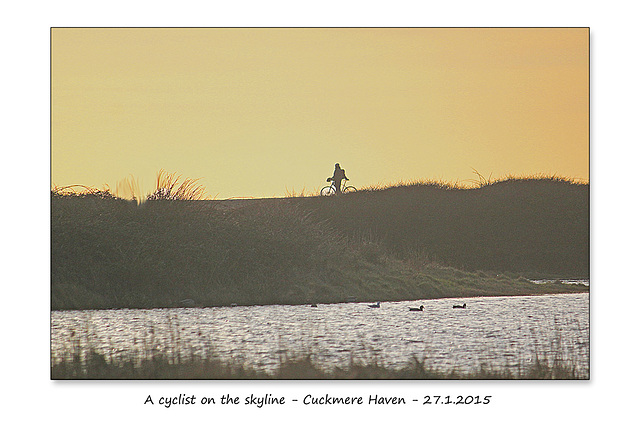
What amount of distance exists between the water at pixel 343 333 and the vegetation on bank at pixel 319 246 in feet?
2.16

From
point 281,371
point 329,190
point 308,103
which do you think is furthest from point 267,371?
point 329,190

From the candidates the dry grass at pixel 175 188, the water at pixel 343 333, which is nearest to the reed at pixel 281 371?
the water at pixel 343 333

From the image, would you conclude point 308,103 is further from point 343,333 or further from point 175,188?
point 175,188

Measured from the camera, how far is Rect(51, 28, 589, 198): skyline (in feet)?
30.9

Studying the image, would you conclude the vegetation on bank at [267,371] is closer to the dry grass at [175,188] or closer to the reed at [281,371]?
the reed at [281,371]

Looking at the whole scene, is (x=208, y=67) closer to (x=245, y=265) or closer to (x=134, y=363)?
(x=134, y=363)

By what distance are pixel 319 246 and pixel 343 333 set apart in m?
6.36

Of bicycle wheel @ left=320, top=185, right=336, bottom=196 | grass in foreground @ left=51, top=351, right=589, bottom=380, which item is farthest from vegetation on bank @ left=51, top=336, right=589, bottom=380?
bicycle wheel @ left=320, top=185, right=336, bottom=196

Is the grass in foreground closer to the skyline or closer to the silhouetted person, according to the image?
the skyline

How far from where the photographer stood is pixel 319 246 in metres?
17.2

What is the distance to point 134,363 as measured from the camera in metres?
8.45

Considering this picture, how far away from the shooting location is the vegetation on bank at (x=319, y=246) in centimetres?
1319

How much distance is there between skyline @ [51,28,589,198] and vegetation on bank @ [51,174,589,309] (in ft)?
2.95

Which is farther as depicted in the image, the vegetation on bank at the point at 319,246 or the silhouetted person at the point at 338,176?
the vegetation on bank at the point at 319,246
